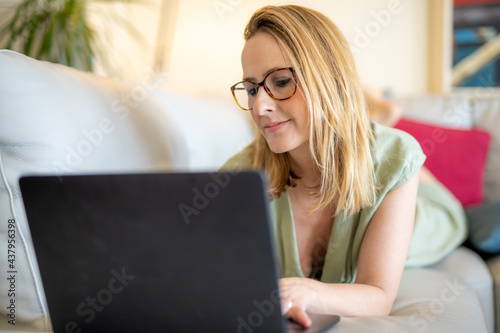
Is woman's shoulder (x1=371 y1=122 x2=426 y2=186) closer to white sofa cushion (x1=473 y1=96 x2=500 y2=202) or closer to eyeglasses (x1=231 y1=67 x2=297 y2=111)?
eyeglasses (x1=231 y1=67 x2=297 y2=111)

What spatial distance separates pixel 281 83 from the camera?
39.5 inches

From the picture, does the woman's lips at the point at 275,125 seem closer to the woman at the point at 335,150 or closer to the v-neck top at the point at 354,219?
the woman at the point at 335,150

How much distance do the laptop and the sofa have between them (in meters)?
0.22

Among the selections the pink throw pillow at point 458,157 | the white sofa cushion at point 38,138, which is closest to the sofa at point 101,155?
the white sofa cushion at point 38,138

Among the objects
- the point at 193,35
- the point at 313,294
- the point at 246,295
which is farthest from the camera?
the point at 193,35

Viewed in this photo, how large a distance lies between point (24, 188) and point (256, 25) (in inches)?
24.3

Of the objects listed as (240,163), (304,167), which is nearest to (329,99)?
(304,167)

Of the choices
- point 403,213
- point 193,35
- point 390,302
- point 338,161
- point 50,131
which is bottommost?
point 390,302

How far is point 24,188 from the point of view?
68 centimetres

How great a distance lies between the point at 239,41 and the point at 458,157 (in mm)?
1234

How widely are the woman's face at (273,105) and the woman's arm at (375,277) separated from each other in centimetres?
25

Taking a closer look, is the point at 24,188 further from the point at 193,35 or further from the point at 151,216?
the point at 193,35

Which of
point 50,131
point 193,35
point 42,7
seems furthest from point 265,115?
point 193,35

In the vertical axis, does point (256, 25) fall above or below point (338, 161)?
above
